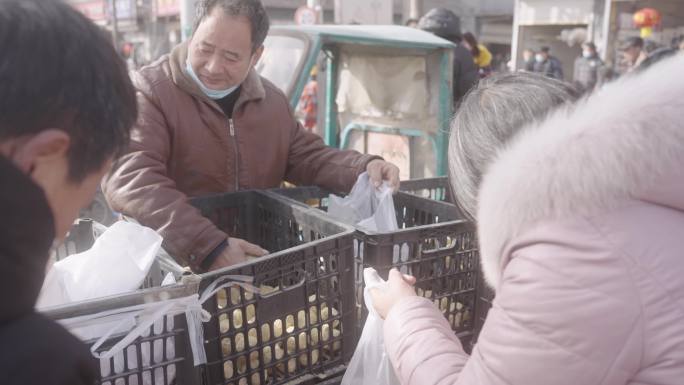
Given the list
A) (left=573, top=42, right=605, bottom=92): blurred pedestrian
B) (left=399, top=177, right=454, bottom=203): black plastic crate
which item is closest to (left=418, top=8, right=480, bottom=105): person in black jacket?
(left=399, top=177, right=454, bottom=203): black plastic crate

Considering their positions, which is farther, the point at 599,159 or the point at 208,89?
the point at 208,89

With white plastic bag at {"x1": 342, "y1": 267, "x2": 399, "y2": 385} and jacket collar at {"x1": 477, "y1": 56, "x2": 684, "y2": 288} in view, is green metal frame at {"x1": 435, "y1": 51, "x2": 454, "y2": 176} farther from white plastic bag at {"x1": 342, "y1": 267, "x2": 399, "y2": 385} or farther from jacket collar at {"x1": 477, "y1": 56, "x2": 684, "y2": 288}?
jacket collar at {"x1": 477, "y1": 56, "x2": 684, "y2": 288}

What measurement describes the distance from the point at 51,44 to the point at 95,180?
0.21 m

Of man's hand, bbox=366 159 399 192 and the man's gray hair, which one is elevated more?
the man's gray hair

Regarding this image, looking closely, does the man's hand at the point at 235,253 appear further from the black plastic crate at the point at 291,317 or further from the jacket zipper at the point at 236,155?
the jacket zipper at the point at 236,155

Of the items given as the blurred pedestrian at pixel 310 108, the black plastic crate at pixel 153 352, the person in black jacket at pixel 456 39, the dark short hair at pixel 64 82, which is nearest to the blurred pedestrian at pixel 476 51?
the person in black jacket at pixel 456 39

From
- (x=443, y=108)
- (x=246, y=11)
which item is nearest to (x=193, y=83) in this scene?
(x=246, y=11)

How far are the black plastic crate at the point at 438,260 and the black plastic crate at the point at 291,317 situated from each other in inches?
2.4

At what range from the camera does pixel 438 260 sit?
1.58 metres

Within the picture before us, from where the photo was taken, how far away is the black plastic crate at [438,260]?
4.79ft

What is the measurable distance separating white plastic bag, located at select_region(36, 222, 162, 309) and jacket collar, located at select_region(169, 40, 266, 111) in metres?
0.70

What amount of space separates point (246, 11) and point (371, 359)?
4.11 ft

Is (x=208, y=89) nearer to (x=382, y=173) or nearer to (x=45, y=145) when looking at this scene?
(x=382, y=173)

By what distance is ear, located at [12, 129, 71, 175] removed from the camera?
2.27 ft
